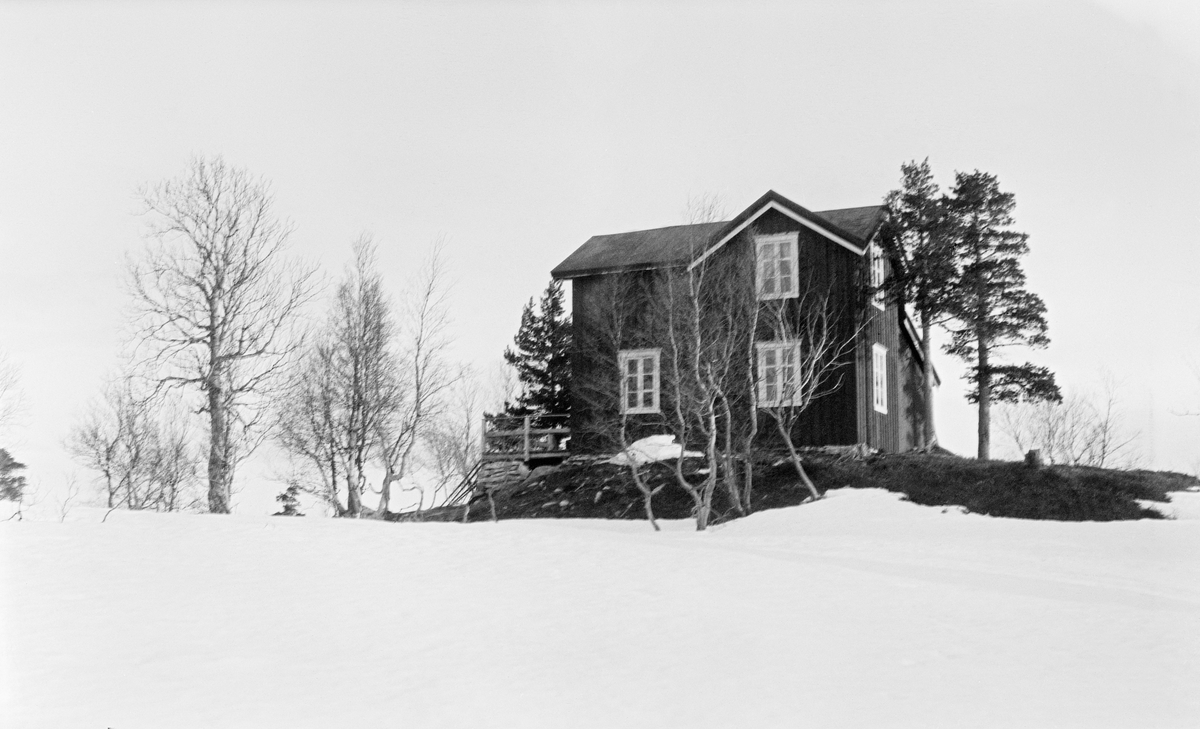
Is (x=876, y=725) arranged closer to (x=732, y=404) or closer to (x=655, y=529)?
(x=655, y=529)

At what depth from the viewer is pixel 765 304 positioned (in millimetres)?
25109

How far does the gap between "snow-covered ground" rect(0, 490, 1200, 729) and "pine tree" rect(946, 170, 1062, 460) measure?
37.2 feet

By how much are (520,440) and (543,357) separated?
6393 millimetres

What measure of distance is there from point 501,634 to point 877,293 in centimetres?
1808

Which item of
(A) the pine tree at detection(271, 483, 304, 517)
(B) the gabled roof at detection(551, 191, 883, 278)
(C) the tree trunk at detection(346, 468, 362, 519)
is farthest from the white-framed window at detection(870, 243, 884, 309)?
(A) the pine tree at detection(271, 483, 304, 517)

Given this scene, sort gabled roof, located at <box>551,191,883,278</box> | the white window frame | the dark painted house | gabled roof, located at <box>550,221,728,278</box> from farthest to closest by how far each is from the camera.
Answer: the white window frame
gabled roof, located at <box>550,221,728,278</box>
gabled roof, located at <box>551,191,883,278</box>
the dark painted house

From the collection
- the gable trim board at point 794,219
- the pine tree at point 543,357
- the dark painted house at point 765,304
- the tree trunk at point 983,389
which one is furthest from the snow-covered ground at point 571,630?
the pine tree at point 543,357

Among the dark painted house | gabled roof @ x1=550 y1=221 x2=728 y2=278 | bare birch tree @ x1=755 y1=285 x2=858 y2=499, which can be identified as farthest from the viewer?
gabled roof @ x1=550 y1=221 x2=728 y2=278

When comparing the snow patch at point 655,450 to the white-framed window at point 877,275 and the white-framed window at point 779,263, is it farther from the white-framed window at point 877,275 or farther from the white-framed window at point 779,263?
the white-framed window at point 877,275

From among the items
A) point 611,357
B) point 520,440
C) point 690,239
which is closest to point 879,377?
point 690,239

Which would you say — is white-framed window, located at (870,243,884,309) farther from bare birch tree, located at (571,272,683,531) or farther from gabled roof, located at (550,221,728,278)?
bare birch tree, located at (571,272,683,531)

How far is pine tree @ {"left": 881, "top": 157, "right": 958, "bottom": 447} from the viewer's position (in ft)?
89.3

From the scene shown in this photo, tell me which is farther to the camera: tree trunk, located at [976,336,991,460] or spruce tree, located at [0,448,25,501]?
tree trunk, located at [976,336,991,460]

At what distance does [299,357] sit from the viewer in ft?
87.0
